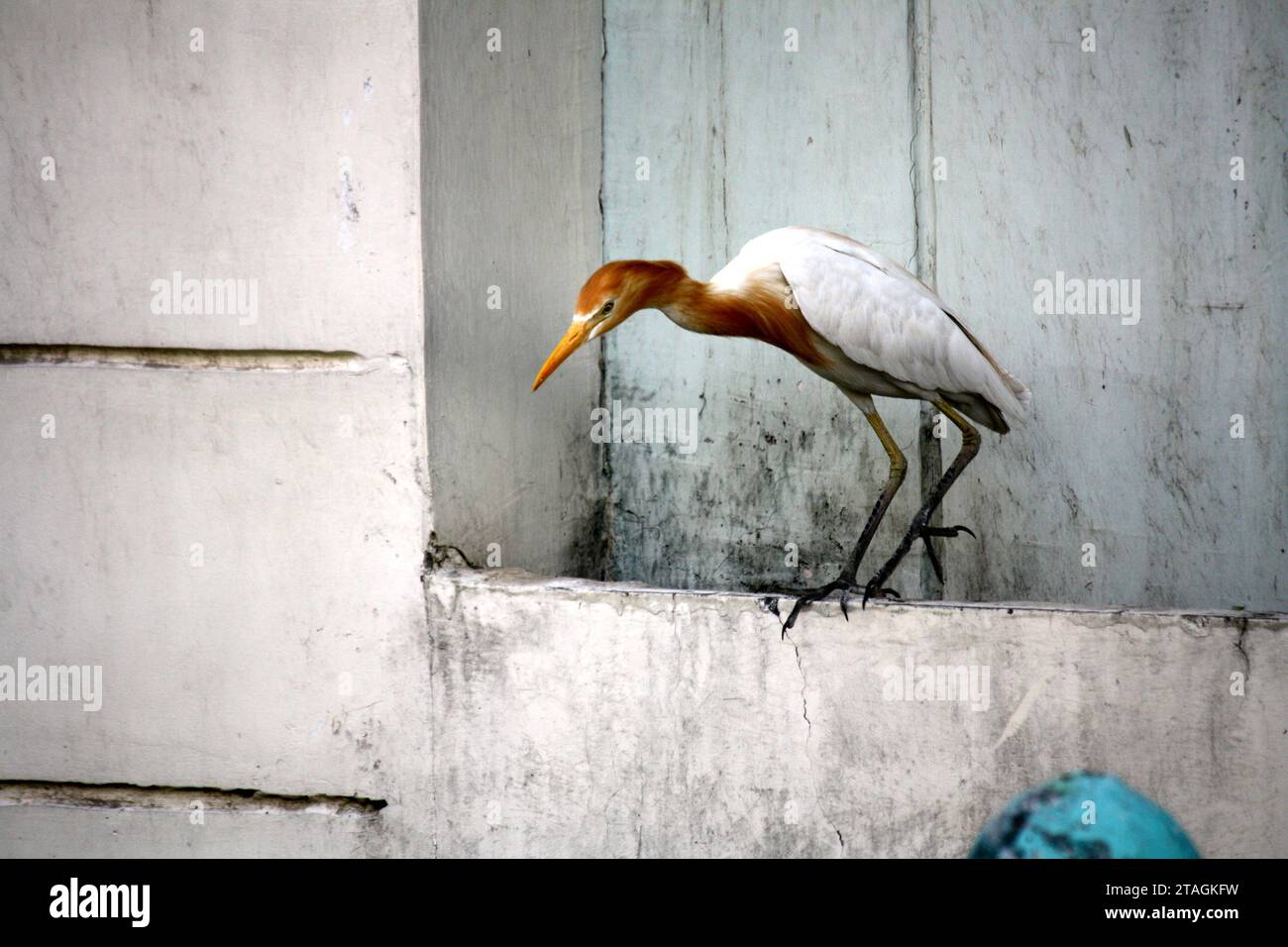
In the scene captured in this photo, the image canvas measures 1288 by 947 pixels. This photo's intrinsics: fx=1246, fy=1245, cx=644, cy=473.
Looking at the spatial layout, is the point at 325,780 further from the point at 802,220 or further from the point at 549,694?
the point at 802,220

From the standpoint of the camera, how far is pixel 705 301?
3.64 meters

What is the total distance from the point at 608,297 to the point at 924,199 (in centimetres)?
152

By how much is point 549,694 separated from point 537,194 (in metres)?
1.73

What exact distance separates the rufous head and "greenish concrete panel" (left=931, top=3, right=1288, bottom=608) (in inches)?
53.3

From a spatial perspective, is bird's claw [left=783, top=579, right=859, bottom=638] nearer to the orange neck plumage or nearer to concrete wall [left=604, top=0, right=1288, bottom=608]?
the orange neck plumage

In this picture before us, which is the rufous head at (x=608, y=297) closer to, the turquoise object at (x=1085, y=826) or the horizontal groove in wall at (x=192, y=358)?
the horizontal groove in wall at (x=192, y=358)

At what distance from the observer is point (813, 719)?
131 inches

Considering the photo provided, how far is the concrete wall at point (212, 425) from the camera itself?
11.6 ft

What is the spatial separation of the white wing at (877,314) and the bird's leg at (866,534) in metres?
0.25

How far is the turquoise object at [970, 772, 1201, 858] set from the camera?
8.06 ft

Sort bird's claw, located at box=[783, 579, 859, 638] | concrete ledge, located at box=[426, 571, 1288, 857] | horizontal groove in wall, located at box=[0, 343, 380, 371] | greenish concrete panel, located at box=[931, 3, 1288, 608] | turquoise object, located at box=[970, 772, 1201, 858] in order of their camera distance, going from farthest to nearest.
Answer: greenish concrete panel, located at box=[931, 3, 1288, 608], horizontal groove in wall, located at box=[0, 343, 380, 371], bird's claw, located at box=[783, 579, 859, 638], concrete ledge, located at box=[426, 571, 1288, 857], turquoise object, located at box=[970, 772, 1201, 858]

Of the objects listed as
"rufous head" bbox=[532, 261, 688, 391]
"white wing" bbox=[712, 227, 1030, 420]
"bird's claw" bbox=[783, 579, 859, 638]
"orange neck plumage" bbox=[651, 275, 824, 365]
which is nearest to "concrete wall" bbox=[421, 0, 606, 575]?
"rufous head" bbox=[532, 261, 688, 391]

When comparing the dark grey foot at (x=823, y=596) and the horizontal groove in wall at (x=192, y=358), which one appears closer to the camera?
the dark grey foot at (x=823, y=596)

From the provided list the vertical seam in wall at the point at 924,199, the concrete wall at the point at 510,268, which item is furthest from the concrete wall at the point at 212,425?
the vertical seam in wall at the point at 924,199
